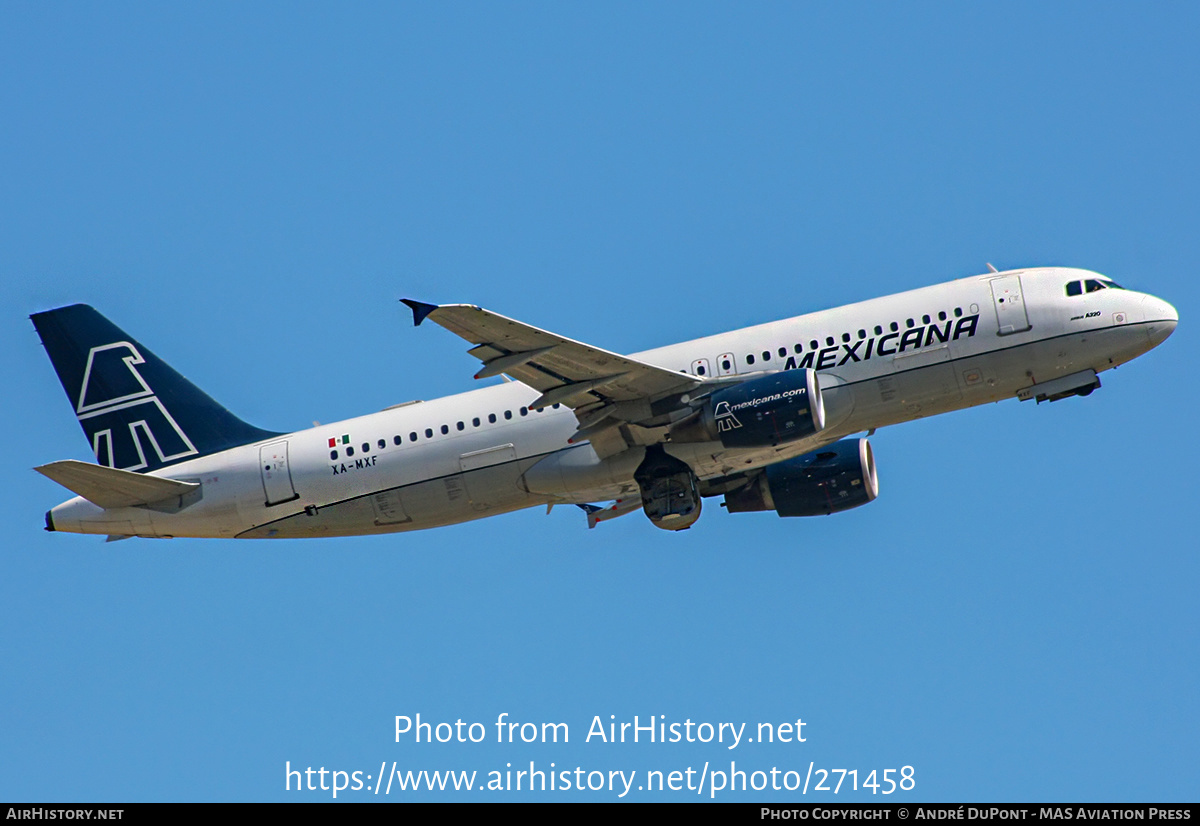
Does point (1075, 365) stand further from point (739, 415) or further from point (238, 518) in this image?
point (238, 518)

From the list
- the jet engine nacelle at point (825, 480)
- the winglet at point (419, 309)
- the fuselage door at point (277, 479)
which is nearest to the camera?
the winglet at point (419, 309)

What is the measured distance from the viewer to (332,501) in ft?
140

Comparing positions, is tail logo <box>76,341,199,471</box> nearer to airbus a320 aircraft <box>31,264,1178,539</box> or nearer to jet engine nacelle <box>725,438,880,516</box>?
airbus a320 aircraft <box>31,264,1178,539</box>

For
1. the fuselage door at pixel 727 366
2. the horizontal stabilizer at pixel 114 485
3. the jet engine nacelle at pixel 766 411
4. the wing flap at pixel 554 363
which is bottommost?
the horizontal stabilizer at pixel 114 485

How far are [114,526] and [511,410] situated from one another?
11991 mm

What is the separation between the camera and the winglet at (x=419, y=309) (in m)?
34.6

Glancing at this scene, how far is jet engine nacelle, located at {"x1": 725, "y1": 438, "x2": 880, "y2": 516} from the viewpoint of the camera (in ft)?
145

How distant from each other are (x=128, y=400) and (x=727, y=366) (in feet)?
59.3

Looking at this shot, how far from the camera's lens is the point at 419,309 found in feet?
115

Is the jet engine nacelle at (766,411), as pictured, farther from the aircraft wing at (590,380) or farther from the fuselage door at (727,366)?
the fuselage door at (727,366)

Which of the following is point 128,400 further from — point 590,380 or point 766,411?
point 766,411

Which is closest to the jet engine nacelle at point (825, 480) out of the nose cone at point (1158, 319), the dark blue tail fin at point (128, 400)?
the nose cone at point (1158, 319)

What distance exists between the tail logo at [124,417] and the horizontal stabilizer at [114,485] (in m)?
1.59
